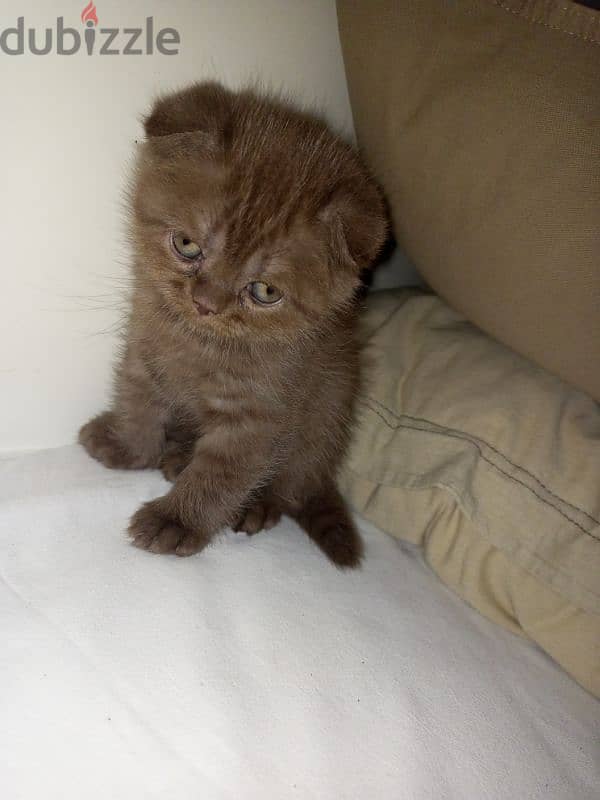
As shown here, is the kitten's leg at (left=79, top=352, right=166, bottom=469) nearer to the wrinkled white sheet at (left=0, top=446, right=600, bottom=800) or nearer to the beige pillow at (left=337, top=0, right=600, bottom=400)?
the wrinkled white sheet at (left=0, top=446, right=600, bottom=800)

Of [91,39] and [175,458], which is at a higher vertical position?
[91,39]

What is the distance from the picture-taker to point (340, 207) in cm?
107

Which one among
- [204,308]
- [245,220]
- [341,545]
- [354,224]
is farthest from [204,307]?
[341,545]

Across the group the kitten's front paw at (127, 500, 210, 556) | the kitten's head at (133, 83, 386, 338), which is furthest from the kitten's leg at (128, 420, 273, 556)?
the kitten's head at (133, 83, 386, 338)

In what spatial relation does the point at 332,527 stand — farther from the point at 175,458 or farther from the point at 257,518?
the point at 175,458

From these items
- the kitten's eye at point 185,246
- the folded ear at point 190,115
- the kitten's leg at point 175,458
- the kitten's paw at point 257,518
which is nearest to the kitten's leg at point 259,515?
the kitten's paw at point 257,518

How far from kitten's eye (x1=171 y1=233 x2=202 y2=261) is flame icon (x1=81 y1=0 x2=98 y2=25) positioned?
0.36 m

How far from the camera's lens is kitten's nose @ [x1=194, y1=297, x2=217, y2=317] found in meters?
1.07

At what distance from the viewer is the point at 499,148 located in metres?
1.08

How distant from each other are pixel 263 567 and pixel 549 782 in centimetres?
51

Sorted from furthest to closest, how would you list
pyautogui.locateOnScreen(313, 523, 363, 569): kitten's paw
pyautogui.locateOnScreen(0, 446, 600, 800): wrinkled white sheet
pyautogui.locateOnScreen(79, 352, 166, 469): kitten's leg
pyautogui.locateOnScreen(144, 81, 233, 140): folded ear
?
pyautogui.locateOnScreen(79, 352, 166, 469): kitten's leg
pyautogui.locateOnScreen(313, 523, 363, 569): kitten's paw
pyautogui.locateOnScreen(144, 81, 233, 140): folded ear
pyautogui.locateOnScreen(0, 446, 600, 800): wrinkled white sheet

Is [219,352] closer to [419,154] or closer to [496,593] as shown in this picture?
[419,154]

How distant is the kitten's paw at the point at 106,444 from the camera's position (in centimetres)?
139

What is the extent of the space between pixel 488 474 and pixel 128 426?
648mm
